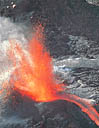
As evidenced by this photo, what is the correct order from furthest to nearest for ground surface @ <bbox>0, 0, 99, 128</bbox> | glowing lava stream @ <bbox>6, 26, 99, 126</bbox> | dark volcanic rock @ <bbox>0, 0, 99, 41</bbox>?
dark volcanic rock @ <bbox>0, 0, 99, 41</bbox> → glowing lava stream @ <bbox>6, 26, 99, 126</bbox> → ground surface @ <bbox>0, 0, 99, 128</bbox>

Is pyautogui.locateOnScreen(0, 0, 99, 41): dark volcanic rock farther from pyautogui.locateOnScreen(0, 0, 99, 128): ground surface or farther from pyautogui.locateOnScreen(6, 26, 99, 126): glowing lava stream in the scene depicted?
pyautogui.locateOnScreen(6, 26, 99, 126): glowing lava stream

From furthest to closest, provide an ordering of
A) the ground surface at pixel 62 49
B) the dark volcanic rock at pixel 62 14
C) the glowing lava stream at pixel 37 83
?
the dark volcanic rock at pixel 62 14
the glowing lava stream at pixel 37 83
the ground surface at pixel 62 49

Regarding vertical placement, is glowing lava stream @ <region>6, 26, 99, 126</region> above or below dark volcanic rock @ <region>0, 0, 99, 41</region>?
below

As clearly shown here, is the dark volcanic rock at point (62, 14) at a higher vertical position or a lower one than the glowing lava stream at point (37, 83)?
higher

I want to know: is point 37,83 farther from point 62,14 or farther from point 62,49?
point 62,14

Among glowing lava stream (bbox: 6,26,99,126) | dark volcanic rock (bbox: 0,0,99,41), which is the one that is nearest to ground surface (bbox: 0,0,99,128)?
dark volcanic rock (bbox: 0,0,99,41)

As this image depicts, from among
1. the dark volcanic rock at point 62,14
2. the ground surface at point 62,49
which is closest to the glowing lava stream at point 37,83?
the ground surface at point 62,49

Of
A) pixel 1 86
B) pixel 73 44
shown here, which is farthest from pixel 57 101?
pixel 73 44

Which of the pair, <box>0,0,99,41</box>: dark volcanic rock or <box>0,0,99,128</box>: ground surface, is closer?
<box>0,0,99,128</box>: ground surface

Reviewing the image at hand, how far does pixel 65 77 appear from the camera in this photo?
793 centimetres

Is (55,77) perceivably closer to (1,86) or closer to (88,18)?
(1,86)

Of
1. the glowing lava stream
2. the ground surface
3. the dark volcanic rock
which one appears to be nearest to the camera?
the ground surface

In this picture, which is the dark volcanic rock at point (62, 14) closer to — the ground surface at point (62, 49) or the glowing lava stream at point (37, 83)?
the ground surface at point (62, 49)

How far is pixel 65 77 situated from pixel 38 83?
6.14ft
